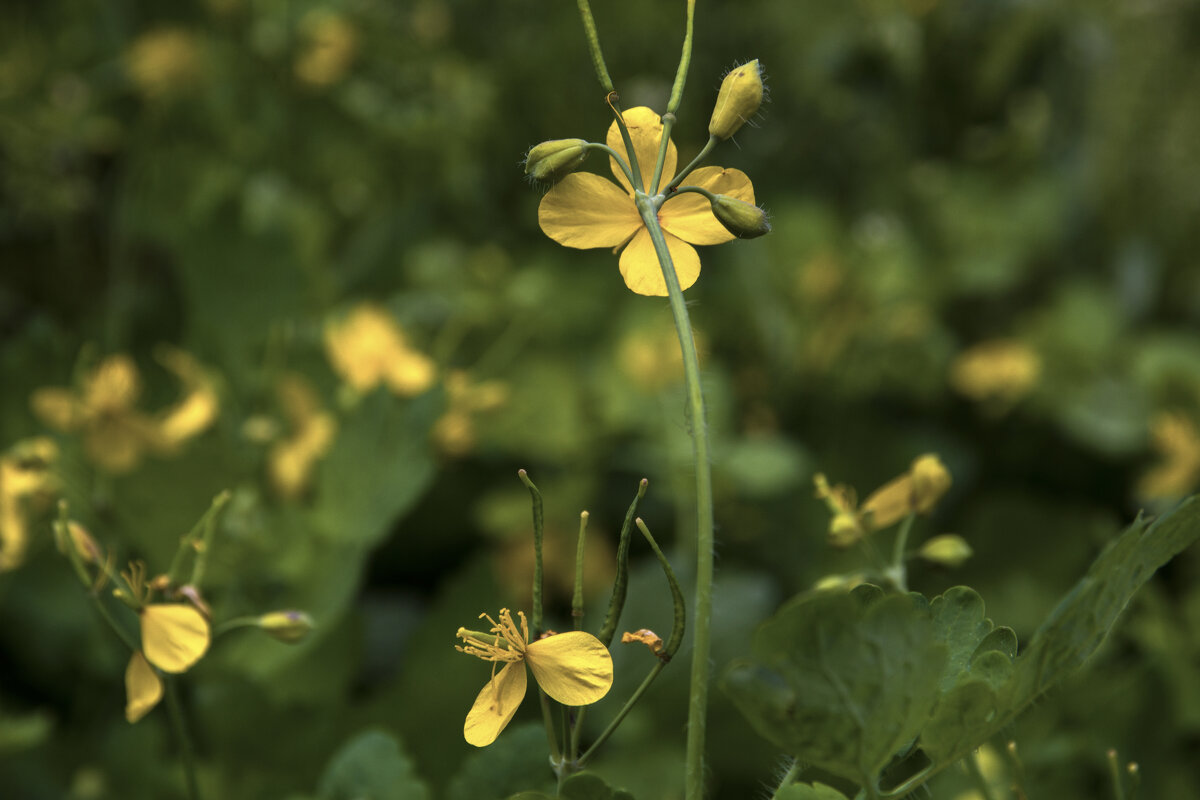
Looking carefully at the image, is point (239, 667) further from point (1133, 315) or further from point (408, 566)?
point (1133, 315)

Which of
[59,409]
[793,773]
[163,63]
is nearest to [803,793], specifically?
[793,773]

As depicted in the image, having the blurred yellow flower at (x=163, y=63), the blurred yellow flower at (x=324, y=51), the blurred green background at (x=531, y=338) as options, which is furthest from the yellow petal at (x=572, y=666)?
the blurred yellow flower at (x=163, y=63)

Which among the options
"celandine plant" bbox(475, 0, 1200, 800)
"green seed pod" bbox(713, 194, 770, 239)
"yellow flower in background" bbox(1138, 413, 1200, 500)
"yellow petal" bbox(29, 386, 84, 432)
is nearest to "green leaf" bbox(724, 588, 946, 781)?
"celandine plant" bbox(475, 0, 1200, 800)

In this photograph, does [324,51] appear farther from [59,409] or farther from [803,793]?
[803,793]

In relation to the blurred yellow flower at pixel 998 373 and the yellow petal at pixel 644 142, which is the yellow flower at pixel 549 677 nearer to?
the yellow petal at pixel 644 142

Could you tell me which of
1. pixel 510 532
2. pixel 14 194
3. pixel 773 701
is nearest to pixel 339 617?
pixel 510 532
